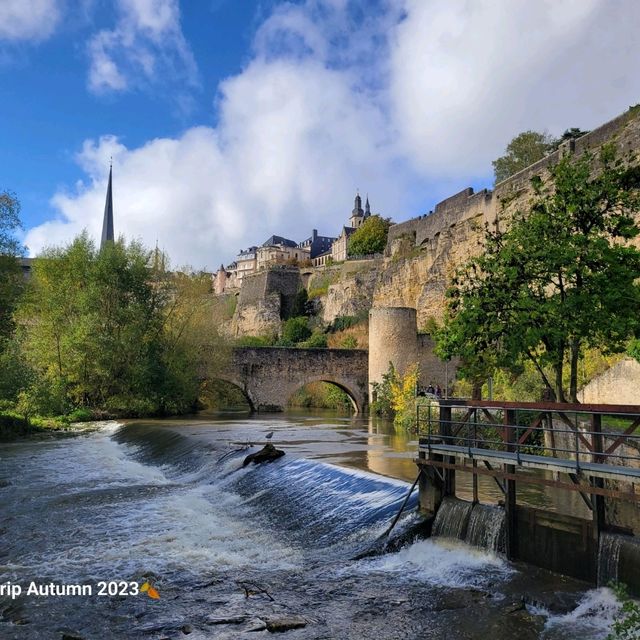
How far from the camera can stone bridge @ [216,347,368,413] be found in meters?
35.6

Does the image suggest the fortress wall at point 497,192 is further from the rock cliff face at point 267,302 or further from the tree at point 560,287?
the rock cliff face at point 267,302

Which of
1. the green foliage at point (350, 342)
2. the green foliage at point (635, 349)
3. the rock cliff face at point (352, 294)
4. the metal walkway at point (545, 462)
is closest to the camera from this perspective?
the metal walkway at point (545, 462)

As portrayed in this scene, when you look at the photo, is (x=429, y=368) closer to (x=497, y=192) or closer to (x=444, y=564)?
(x=497, y=192)

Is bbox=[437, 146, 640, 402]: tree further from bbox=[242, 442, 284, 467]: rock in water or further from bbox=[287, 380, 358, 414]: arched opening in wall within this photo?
bbox=[287, 380, 358, 414]: arched opening in wall

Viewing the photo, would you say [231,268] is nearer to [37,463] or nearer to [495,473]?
[37,463]

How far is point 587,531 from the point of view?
6.45m

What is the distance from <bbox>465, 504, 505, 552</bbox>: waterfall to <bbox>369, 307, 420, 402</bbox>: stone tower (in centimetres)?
2303

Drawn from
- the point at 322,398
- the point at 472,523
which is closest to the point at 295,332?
the point at 322,398

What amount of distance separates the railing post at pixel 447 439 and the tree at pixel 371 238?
58631 mm

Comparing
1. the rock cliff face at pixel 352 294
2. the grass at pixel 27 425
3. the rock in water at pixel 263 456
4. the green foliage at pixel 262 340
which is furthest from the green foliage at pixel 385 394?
the green foliage at pixel 262 340

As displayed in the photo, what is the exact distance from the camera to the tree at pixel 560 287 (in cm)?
1139

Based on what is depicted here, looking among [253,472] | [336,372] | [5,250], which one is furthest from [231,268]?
[253,472]

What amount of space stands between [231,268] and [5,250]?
106 metres

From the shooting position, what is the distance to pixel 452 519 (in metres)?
7.99
